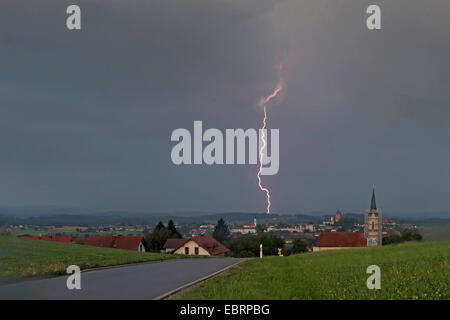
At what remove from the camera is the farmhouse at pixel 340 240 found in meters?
114

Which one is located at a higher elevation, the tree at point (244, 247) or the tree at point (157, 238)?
the tree at point (157, 238)

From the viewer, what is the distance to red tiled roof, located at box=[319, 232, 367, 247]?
11483cm

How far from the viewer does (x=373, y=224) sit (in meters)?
129

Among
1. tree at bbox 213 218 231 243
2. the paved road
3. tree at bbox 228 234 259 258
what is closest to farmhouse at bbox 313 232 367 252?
tree at bbox 228 234 259 258

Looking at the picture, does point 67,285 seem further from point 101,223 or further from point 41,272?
point 101,223

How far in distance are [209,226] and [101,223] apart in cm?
8519

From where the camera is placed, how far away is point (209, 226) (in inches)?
5408

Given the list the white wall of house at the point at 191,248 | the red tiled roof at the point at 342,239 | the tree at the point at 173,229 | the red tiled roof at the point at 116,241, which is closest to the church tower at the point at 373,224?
the red tiled roof at the point at 342,239

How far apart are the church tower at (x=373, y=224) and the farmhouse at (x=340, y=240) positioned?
634cm

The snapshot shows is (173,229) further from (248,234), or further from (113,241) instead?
(113,241)

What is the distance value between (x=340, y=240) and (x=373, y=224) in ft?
59.9

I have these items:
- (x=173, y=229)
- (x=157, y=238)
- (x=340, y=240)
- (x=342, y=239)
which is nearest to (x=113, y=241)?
(x=157, y=238)

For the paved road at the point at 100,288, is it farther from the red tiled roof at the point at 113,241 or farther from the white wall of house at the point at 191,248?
the red tiled roof at the point at 113,241
